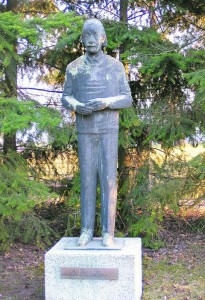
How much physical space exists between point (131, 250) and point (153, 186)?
3.17 meters

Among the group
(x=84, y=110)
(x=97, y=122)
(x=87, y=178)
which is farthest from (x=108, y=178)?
(x=84, y=110)

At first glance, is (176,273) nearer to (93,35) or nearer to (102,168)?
(102,168)

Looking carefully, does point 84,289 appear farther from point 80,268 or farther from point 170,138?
point 170,138

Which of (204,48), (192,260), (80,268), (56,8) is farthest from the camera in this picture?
(56,8)

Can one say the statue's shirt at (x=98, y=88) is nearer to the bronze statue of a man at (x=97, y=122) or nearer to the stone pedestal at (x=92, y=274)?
the bronze statue of a man at (x=97, y=122)

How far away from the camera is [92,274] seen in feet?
15.2

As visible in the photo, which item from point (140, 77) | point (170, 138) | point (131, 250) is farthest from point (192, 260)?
point (140, 77)

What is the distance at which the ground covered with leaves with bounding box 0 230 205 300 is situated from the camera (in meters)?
5.67

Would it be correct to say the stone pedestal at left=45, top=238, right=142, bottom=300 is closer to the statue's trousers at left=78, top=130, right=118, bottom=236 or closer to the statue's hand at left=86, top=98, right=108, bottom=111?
the statue's trousers at left=78, top=130, right=118, bottom=236

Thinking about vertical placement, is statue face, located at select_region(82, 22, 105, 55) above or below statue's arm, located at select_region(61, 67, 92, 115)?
above

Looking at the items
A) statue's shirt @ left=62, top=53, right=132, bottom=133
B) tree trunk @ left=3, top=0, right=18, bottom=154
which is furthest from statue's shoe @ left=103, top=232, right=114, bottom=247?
tree trunk @ left=3, top=0, right=18, bottom=154

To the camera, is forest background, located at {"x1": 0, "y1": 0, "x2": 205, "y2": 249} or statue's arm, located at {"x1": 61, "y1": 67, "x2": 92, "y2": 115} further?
forest background, located at {"x1": 0, "y1": 0, "x2": 205, "y2": 249}

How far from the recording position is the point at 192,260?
7098 mm

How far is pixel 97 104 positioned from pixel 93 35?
2.26ft
